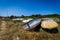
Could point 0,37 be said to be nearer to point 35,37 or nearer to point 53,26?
point 35,37

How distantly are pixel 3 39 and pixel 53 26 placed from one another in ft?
14.4

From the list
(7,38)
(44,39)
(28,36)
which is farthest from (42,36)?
(7,38)

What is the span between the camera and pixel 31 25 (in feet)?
33.9

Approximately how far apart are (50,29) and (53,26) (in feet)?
1.29

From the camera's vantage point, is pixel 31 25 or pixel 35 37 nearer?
pixel 35 37

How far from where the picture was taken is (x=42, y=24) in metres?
10.3

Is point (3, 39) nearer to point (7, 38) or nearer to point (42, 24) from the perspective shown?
point (7, 38)

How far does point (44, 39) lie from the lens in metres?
7.43

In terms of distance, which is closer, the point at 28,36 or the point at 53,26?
the point at 28,36

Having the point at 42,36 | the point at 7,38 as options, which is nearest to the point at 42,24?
the point at 42,36

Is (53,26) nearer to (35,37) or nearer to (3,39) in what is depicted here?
(35,37)

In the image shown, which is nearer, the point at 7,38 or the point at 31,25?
the point at 7,38

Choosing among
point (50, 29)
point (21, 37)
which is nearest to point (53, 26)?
point (50, 29)

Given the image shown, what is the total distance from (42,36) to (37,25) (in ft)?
8.83
